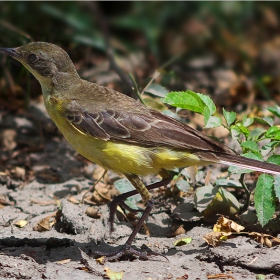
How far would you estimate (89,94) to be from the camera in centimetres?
607

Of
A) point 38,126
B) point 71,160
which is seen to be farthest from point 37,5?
point 71,160

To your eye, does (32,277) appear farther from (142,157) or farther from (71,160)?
(71,160)

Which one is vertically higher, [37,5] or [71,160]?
[37,5]

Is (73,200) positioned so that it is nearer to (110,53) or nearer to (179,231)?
(179,231)

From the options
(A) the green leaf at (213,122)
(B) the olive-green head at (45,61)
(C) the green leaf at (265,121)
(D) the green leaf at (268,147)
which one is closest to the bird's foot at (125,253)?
(A) the green leaf at (213,122)

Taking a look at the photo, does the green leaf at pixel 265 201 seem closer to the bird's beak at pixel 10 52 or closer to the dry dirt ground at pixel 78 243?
the dry dirt ground at pixel 78 243

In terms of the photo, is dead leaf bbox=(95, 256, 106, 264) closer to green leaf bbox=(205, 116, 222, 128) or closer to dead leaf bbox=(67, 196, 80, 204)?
dead leaf bbox=(67, 196, 80, 204)

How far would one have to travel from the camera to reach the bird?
5.60 m

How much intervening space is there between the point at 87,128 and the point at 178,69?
445cm

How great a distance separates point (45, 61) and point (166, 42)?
483 cm

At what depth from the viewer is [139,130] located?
226 inches

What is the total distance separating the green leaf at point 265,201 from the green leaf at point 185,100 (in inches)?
34.6

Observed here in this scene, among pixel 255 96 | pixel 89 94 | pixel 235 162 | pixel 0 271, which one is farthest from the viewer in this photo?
pixel 255 96

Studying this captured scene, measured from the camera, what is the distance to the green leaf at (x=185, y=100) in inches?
216
